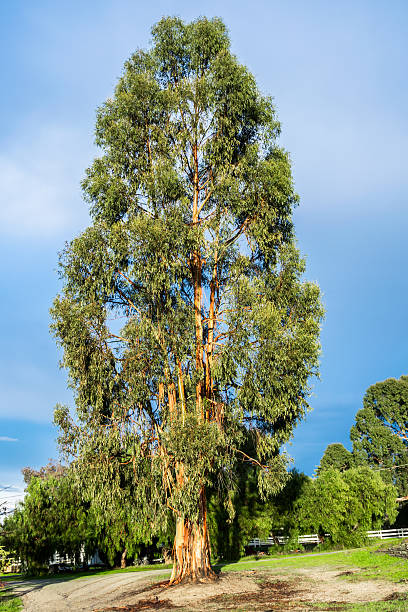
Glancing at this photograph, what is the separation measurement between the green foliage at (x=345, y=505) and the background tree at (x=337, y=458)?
34.4 ft

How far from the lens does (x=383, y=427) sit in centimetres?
4369

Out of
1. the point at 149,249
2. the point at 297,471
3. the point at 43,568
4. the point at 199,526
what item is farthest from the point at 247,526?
the point at 149,249

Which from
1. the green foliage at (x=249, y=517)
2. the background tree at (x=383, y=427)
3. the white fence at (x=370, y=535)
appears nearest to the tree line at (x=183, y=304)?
the green foliage at (x=249, y=517)

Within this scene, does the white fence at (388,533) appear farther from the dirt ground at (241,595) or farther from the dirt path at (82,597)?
the dirt path at (82,597)

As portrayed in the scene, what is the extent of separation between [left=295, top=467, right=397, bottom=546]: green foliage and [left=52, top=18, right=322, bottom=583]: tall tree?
61.3ft

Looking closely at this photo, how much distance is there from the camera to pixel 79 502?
32125 mm

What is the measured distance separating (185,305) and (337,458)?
35.3 m

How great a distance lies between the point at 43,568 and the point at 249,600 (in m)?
24.1

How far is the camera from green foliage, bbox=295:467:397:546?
32.7 meters

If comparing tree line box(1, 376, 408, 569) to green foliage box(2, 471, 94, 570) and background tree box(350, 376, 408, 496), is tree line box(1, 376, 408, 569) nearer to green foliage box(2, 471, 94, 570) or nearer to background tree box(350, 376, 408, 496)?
green foliage box(2, 471, 94, 570)

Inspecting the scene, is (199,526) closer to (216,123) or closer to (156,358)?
(156,358)

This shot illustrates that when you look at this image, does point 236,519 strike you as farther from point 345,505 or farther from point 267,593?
point 267,593

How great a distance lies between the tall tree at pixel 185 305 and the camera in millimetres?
15602

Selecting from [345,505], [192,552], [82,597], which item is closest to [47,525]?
[82,597]
